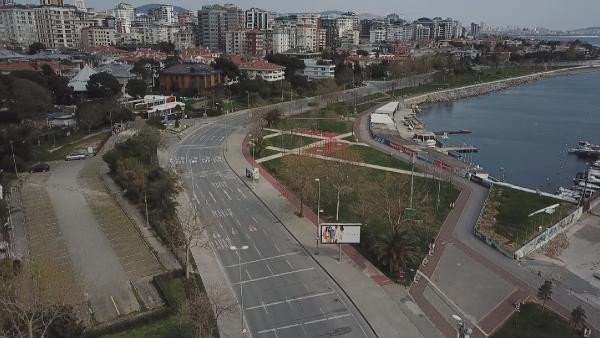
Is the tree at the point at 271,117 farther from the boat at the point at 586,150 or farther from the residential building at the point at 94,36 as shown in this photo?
the residential building at the point at 94,36

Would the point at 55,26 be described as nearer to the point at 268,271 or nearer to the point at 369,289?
the point at 268,271

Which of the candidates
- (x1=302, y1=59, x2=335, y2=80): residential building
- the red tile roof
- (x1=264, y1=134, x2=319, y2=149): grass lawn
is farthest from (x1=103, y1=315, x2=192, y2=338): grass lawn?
(x1=302, y1=59, x2=335, y2=80): residential building

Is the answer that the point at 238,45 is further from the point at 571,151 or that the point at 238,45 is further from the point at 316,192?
the point at 316,192

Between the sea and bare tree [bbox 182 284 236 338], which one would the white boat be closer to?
the sea

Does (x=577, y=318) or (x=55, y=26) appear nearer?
(x=577, y=318)

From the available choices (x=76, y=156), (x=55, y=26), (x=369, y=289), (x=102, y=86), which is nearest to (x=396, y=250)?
(x=369, y=289)

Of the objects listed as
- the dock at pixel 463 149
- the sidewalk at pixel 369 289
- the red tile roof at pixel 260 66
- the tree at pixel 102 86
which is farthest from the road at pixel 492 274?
the red tile roof at pixel 260 66
